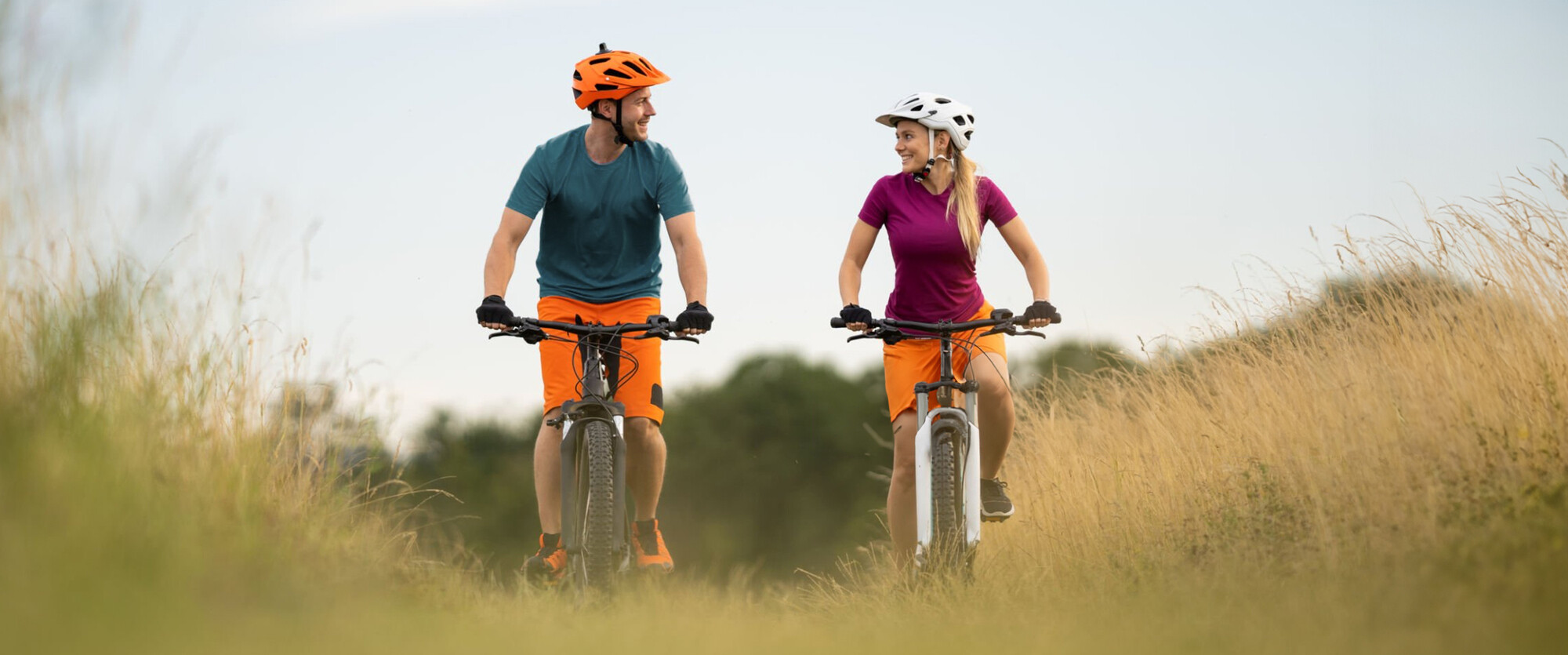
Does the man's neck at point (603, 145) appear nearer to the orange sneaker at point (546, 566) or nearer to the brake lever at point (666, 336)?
the brake lever at point (666, 336)

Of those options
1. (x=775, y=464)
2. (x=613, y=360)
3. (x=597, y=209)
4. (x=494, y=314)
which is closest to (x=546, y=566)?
(x=613, y=360)

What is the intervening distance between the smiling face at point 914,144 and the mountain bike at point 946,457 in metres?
0.81

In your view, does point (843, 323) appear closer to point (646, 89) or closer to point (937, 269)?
point (937, 269)

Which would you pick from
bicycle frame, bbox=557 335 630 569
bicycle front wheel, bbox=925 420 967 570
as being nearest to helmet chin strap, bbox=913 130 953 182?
bicycle front wheel, bbox=925 420 967 570

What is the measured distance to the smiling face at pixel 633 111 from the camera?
5930 millimetres

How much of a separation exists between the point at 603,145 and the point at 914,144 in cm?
142

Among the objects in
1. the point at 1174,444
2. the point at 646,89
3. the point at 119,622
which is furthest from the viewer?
the point at 1174,444

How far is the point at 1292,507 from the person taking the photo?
560 centimetres

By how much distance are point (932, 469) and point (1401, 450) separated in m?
1.93

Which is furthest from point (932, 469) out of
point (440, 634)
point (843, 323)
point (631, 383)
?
point (440, 634)

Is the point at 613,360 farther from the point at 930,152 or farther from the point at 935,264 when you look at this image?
the point at 930,152

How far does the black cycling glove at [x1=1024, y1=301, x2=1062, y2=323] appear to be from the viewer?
5688 mm

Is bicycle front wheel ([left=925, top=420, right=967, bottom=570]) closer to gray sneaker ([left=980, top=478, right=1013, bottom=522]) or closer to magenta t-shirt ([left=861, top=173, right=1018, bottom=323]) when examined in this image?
gray sneaker ([left=980, top=478, right=1013, bottom=522])

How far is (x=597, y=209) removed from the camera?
598 centimetres
